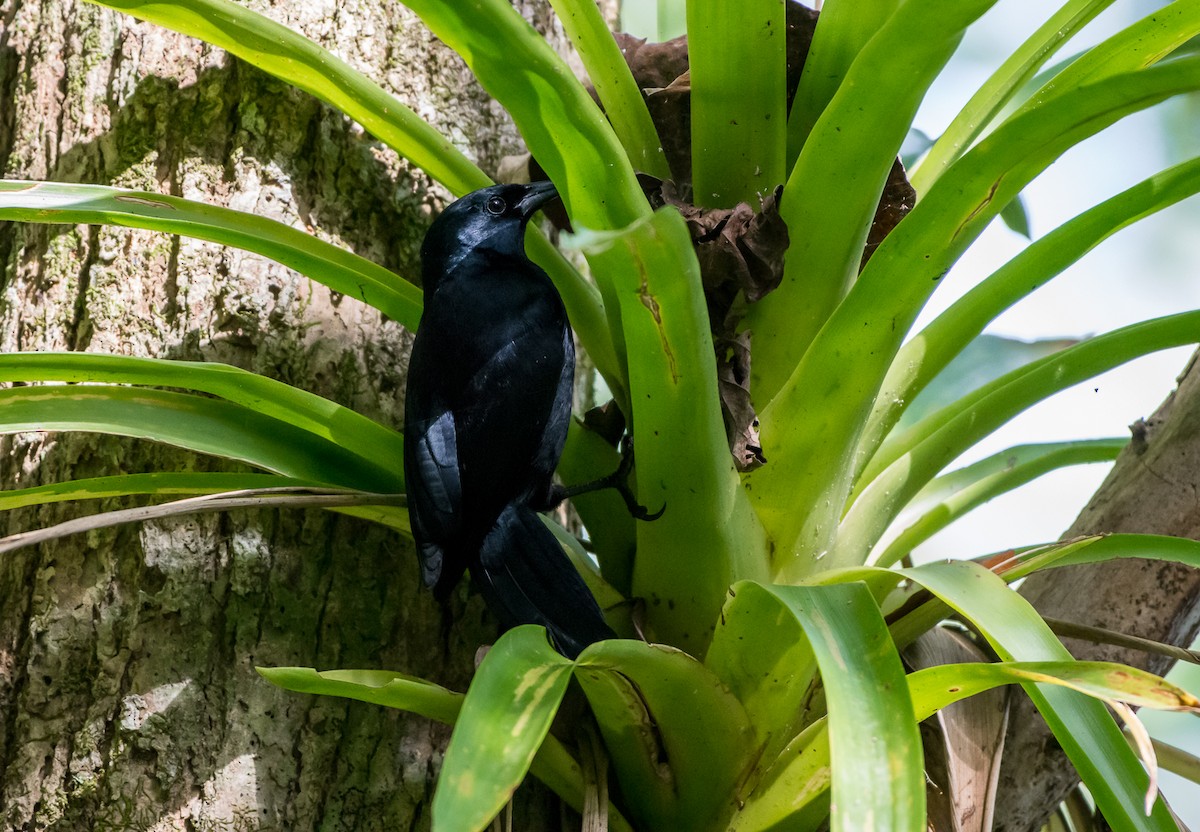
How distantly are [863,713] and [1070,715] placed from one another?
255mm

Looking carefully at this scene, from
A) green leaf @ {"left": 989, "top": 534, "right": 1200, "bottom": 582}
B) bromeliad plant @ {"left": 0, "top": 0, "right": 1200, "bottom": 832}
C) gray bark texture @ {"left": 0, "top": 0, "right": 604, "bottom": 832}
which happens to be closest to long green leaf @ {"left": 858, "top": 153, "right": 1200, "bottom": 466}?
bromeliad plant @ {"left": 0, "top": 0, "right": 1200, "bottom": 832}

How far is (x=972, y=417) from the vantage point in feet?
3.68

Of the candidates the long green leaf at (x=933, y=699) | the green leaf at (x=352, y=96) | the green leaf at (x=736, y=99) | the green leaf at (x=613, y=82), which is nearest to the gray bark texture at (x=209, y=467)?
the green leaf at (x=352, y=96)

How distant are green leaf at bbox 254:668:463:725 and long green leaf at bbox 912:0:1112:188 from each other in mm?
813

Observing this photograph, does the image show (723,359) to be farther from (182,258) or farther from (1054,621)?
(182,258)

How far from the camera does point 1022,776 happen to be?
3.66 ft

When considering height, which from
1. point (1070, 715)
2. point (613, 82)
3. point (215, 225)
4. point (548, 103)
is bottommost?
point (1070, 715)

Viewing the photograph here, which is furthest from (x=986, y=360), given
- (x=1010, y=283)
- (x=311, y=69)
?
(x=311, y=69)

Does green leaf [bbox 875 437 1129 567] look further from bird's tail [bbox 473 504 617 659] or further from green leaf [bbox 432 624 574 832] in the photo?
green leaf [bbox 432 624 574 832]

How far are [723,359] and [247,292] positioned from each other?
0.65m

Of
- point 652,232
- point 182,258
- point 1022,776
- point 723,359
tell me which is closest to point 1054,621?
point 1022,776

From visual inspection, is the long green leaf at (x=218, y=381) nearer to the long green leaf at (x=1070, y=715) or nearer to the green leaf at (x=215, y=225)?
the green leaf at (x=215, y=225)

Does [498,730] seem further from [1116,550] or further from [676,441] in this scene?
[1116,550]

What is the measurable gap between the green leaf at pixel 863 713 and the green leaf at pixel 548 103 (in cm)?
38
